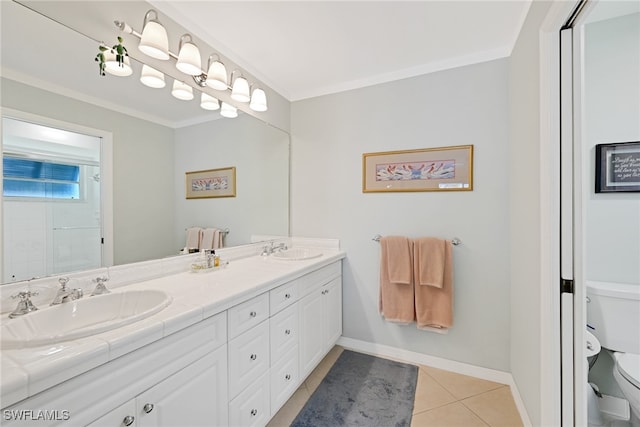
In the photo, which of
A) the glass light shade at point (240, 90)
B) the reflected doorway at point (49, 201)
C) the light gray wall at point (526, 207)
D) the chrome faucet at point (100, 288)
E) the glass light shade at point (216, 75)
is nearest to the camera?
the reflected doorway at point (49, 201)

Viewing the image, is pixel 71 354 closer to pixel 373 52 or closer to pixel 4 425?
pixel 4 425

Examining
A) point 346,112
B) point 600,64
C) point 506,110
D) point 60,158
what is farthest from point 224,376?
point 600,64

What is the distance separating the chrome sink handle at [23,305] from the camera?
95 cm

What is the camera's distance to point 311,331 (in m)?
1.88

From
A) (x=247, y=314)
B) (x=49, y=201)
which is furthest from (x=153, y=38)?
(x=247, y=314)

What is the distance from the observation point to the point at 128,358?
2.66ft

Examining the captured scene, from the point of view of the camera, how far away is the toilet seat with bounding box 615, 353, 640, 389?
1.25 meters

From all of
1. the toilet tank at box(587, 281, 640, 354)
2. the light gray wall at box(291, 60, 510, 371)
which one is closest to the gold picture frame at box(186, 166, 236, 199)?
the light gray wall at box(291, 60, 510, 371)

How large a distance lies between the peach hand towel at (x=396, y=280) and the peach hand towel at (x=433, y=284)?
0.18ft

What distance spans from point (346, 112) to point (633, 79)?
1827mm

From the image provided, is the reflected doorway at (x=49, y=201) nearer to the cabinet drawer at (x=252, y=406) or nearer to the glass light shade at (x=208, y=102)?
the glass light shade at (x=208, y=102)

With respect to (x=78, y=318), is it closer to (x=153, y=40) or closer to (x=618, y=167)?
(x=153, y=40)

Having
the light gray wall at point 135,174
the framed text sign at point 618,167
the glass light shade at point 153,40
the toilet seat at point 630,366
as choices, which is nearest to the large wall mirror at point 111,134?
the light gray wall at point 135,174

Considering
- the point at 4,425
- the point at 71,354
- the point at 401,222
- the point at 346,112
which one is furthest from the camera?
the point at 346,112
